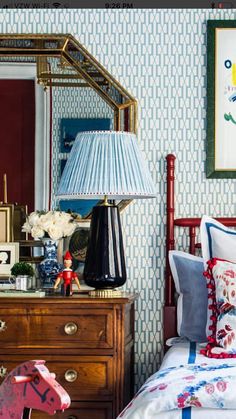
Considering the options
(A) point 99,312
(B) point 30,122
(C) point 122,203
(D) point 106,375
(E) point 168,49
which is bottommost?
(D) point 106,375

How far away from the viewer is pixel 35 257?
307 cm

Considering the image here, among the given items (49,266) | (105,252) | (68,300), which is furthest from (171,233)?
(68,300)

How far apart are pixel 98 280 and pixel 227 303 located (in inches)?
19.8

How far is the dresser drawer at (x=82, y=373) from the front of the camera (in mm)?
2625

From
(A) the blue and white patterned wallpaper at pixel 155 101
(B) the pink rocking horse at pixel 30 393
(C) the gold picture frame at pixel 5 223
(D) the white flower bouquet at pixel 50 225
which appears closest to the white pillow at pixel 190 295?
(A) the blue and white patterned wallpaper at pixel 155 101

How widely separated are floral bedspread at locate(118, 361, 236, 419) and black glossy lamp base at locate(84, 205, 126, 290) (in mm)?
752

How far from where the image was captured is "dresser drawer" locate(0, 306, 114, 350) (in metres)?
2.65

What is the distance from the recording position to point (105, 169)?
271 centimetres

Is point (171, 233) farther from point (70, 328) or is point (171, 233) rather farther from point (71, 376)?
point (71, 376)

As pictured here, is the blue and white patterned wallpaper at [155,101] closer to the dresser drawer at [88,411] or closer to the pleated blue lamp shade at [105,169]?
the pleated blue lamp shade at [105,169]

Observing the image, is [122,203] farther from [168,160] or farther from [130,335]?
[130,335]

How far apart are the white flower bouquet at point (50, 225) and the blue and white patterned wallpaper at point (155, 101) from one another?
0.31 metres

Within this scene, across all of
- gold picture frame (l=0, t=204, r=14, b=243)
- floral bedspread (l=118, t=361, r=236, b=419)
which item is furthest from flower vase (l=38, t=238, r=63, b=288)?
floral bedspread (l=118, t=361, r=236, b=419)

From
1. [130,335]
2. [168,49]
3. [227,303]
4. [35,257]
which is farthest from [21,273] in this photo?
[168,49]
